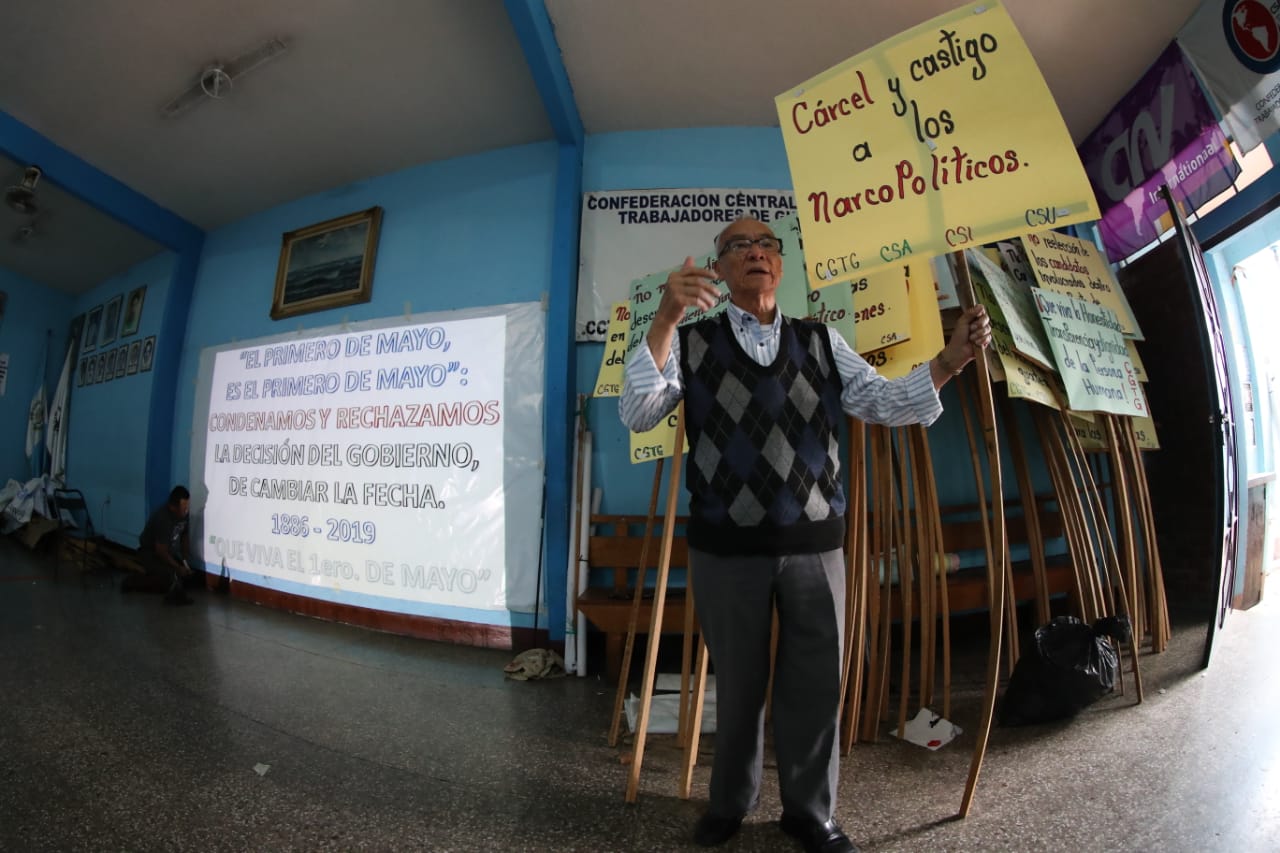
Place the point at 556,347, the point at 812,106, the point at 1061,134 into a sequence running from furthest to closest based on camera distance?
1. the point at 556,347
2. the point at 812,106
3. the point at 1061,134

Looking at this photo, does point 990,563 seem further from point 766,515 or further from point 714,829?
point 714,829

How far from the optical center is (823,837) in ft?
3.36

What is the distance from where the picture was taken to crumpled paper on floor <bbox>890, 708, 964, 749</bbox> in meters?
1.50

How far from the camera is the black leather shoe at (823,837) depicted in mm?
1017

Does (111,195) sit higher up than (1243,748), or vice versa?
(111,195)

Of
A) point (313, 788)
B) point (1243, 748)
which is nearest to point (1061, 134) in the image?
point (1243, 748)

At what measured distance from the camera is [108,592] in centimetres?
354

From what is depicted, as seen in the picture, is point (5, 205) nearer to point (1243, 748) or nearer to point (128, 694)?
point (128, 694)

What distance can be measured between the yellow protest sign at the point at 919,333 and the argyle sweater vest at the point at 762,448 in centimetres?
61

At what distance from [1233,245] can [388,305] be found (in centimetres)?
438

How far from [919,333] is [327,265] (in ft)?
11.3

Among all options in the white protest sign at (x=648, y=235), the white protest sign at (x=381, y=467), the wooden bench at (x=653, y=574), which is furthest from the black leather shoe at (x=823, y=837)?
the white protest sign at (x=648, y=235)

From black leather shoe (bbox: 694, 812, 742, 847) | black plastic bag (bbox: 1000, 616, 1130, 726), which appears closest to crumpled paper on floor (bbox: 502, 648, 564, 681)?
black leather shoe (bbox: 694, 812, 742, 847)

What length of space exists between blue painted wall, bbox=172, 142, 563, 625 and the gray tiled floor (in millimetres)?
802
